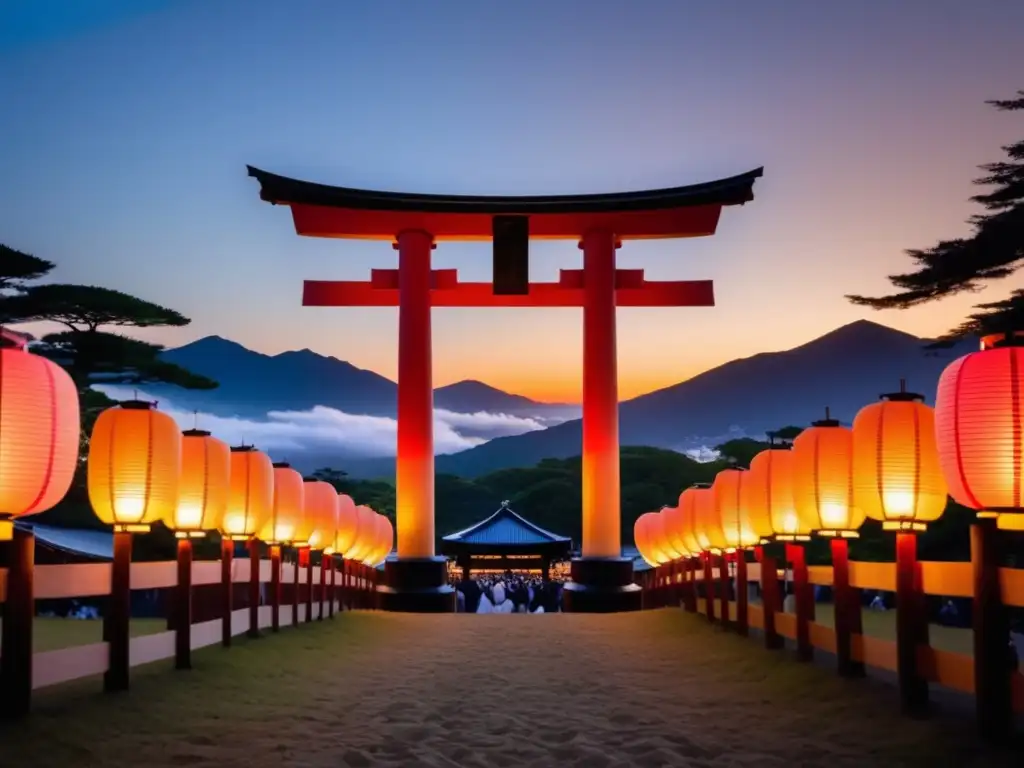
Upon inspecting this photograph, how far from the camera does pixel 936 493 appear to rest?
5.73 metres

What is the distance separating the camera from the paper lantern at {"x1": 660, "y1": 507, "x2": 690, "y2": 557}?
14.3 m

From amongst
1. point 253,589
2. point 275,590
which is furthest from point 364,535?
point 253,589

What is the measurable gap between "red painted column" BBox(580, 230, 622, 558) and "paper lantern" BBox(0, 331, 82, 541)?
1416cm

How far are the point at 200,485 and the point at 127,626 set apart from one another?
5.64 feet

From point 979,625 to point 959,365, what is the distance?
3.77ft

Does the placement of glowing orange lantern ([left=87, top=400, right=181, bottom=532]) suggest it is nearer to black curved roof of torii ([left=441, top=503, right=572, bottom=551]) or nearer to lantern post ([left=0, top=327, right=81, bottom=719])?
lantern post ([left=0, top=327, right=81, bottom=719])

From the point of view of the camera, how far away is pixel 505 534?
1201 inches

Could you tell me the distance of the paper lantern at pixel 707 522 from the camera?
11484 millimetres

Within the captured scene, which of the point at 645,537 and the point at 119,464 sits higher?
the point at 119,464

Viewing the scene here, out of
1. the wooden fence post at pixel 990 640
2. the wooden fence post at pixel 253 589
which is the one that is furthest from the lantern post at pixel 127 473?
the wooden fence post at pixel 990 640

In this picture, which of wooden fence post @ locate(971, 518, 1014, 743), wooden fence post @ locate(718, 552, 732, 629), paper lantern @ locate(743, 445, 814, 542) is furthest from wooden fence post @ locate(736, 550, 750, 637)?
wooden fence post @ locate(971, 518, 1014, 743)

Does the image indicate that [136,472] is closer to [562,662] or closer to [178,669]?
[178,669]

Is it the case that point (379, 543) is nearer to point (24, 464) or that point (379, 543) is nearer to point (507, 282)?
point (507, 282)

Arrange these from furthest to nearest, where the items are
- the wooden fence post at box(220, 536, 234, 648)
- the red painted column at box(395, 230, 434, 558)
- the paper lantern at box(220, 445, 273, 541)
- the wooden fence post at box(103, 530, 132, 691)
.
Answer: the red painted column at box(395, 230, 434, 558) → the paper lantern at box(220, 445, 273, 541) → the wooden fence post at box(220, 536, 234, 648) → the wooden fence post at box(103, 530, 132, 691)
